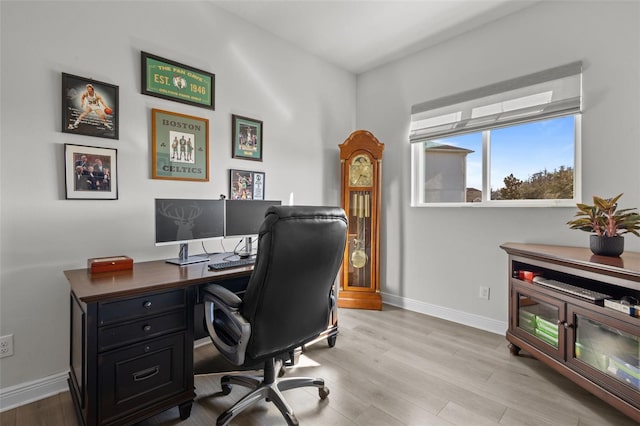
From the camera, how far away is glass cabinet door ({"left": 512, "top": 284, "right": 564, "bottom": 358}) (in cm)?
194

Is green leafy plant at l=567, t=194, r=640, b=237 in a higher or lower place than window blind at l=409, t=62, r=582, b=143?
lower

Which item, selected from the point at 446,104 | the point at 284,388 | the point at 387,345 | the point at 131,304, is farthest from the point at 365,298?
the point at 131,304

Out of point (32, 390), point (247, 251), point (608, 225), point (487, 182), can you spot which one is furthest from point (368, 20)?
point (32, 390)

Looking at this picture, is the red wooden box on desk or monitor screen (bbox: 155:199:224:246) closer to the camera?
the red wooden box on desk

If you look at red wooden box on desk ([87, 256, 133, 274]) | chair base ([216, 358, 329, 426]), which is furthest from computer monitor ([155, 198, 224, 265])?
chair base ([216, 358, 329, 426])

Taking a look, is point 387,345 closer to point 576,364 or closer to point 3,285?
point 576,364

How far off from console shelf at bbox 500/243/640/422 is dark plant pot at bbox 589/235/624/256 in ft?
0.16

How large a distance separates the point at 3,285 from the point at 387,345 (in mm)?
2551

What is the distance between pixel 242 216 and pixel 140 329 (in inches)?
42.2

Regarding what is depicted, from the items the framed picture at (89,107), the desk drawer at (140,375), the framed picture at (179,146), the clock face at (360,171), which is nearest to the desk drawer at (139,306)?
the desk drawer at (140,375)

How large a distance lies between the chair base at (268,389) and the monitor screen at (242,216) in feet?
3.26

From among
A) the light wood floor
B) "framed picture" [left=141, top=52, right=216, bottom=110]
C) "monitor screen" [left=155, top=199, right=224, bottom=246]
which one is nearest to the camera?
the light wood floor

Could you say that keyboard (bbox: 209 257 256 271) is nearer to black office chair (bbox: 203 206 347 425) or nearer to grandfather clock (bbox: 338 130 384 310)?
black office chair (bbox: 203 206 347 425)

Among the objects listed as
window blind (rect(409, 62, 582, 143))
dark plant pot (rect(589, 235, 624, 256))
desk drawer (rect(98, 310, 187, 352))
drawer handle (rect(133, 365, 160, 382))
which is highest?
window blind (rect(409, 62, 582, 143))
